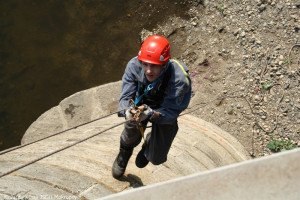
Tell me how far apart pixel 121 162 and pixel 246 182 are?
1.75 meters

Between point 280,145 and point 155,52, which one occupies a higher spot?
point 155,52

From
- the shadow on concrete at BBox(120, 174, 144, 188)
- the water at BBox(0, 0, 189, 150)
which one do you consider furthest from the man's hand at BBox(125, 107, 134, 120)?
the water at BBox(0, 0, 189, 150)

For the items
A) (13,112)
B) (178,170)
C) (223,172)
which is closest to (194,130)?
(178,170)

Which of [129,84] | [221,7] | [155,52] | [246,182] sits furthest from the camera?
[221,7]

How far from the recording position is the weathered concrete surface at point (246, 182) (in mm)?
1556

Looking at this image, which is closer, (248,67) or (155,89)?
(155,89)

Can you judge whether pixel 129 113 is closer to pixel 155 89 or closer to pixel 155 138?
pixel 155 89

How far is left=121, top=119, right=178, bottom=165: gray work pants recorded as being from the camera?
2.78 m

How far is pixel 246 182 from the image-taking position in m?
1.59

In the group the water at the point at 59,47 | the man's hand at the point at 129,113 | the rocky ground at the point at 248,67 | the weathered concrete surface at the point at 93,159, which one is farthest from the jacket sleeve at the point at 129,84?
the water at the point at 59,47

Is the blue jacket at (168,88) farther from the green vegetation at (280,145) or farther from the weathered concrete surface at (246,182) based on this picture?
the green vegetation at (280,145)

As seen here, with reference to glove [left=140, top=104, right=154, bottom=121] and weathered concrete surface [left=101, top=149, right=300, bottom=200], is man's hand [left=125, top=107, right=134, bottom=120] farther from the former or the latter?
weathered concrete surface [left=101, top=149, right=300, bottom=200]

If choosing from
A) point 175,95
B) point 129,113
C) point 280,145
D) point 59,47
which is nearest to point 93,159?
point 129,113

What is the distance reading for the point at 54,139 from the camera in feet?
13.6
